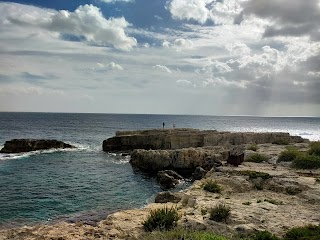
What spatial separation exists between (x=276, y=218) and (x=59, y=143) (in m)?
61.2

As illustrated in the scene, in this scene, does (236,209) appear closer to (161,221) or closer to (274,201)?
(274,201)

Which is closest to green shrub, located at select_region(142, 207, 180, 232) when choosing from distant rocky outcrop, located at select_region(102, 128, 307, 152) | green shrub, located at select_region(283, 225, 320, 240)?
green shrub, located at select_region(283, 225, 320, 240)

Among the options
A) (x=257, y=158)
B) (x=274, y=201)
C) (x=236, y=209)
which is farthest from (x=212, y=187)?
(x=257, y=158)

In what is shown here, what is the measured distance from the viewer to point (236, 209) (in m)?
20.4

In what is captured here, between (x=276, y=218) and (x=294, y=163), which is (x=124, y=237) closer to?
(x=276, y=218)

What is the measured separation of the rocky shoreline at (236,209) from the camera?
1750cm

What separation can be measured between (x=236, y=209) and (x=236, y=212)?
770mm

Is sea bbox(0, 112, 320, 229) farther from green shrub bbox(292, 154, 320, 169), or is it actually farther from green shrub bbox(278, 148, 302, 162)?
green shrub bbox(292, 154, 320, 169)

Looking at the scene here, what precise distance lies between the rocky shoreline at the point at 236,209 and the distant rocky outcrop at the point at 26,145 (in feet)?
154

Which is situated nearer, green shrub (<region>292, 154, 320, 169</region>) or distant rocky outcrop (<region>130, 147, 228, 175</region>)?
green shrub (<region>292, 154, 320, 169</region>)

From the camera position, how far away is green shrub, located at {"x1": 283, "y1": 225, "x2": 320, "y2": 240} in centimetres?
1513

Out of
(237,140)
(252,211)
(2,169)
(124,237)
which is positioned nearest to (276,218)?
(252,211)

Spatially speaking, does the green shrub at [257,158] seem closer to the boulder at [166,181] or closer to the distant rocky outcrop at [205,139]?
the boulder at [166,181]

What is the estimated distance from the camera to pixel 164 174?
40.4 meters
